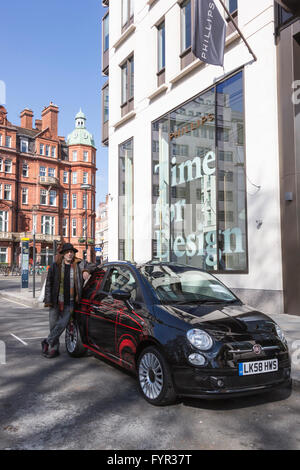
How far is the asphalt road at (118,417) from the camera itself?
3.37 metres

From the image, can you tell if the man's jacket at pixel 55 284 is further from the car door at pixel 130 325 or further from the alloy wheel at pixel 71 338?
the car door at pixel 130 325

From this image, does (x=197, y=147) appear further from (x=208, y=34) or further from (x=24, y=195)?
(x=24, y=195)

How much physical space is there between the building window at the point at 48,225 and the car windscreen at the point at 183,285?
4694cm

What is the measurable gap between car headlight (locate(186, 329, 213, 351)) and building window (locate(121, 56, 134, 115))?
16.2 metres

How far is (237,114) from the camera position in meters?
12.1

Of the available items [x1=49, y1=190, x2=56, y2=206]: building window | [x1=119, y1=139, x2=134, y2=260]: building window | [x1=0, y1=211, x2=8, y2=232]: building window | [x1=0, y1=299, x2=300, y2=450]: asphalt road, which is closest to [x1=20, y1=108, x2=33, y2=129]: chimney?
[x1=49, y1=190, x2=56, y2=206]: building window

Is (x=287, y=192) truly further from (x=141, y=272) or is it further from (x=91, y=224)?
(x=91, y=224)

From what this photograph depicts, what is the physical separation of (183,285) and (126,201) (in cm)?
1405

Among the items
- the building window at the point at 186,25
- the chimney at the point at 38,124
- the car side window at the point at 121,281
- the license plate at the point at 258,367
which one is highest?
the chimney at the point at 38,124

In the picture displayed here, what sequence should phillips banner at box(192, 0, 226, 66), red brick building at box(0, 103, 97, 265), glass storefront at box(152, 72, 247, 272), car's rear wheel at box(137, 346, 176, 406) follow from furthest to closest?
red brick building at box(0, 103, 97, 265)
glass storefront at box(152, 72, 247, 272)
phillips banner at box(192, 0, 226, 66)
car's rear wheel at box(137, 346, 176, 406)

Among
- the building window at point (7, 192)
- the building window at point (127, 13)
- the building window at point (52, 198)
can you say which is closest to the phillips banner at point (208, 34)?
the building window at point (127, 13)

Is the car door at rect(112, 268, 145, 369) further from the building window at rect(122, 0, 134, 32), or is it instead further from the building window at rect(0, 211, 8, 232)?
the building window at rect(0, 211, 8, 232)

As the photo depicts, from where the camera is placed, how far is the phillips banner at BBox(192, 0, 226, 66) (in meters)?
11.3
